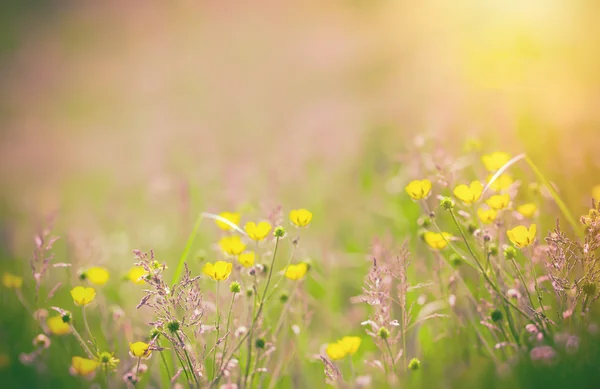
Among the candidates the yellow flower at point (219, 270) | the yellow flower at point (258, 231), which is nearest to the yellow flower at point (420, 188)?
the yellow flower at point (258, 231)

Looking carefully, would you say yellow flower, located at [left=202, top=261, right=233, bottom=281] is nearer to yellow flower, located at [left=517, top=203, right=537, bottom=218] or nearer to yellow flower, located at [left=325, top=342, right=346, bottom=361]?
yellow flower, located at [left=325, top=342, right=346, bottom=361]

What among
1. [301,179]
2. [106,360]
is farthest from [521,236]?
[301,179]

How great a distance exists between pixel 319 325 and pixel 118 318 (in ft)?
2.64

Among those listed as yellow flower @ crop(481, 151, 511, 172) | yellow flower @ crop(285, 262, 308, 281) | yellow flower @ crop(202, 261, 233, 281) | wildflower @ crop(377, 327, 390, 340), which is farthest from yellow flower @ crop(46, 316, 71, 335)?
yellow flower @ crop(481, 151, 511, 172)

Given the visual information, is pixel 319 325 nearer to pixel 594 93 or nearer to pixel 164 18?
pixel 594 93

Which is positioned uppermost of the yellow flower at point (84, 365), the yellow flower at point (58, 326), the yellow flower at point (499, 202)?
the yellow flower at point (499, 202)

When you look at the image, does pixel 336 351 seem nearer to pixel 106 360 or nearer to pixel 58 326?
pixel 106 360

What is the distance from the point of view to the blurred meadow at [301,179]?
135cm

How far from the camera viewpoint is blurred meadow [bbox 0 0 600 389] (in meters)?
1.35

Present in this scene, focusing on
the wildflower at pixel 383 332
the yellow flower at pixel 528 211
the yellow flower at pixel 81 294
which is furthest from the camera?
the yellow flower at pixel 528 211

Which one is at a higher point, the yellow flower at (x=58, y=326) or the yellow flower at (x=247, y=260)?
the yellow flower at (x=247, y=260)

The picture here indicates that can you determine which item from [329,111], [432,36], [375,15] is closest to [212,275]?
[329,111]

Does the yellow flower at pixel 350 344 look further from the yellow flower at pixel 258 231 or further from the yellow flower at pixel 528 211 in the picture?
the yellow flower at pixel 528 211

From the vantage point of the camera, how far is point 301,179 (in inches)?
118
